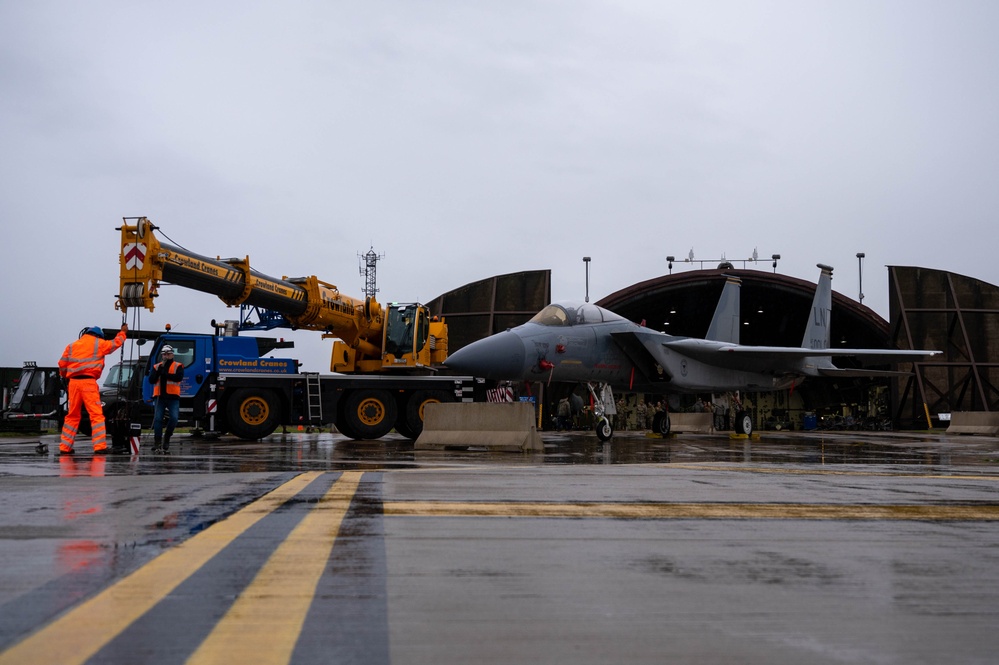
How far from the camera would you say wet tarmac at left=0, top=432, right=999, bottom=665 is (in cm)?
209

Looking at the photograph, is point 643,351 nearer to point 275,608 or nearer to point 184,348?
point 184,348

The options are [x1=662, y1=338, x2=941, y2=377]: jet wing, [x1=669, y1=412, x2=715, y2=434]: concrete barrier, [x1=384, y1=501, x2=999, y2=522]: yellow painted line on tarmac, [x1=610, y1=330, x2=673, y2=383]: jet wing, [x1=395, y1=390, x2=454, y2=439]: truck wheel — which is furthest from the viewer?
[x1=669, y1=412, x2=715, y2=434]: concrete barrier

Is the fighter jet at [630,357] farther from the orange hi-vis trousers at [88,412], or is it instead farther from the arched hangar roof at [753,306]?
the arched hangar roof at [753,306]

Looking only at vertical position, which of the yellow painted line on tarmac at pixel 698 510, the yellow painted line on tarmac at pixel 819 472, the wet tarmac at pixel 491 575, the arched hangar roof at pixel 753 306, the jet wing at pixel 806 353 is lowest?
the yellow painted line on tarmac at pixel 819 472

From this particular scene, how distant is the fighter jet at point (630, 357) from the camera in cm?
1590

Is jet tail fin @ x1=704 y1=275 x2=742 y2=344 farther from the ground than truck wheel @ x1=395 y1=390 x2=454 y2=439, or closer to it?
farther from the ground

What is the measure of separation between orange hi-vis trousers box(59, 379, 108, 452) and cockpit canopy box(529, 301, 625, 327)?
28.1 ft

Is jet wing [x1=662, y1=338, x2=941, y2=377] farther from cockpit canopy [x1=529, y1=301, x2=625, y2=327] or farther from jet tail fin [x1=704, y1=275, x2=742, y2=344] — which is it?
cockpit canopy [x1=529, y1=301, x2=625, y2=327]

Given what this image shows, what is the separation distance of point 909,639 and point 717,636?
0.52 metres

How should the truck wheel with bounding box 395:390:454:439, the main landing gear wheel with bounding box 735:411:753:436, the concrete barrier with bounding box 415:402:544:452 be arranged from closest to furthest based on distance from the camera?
1. the concrete barrier with bounding box 415:402:544:452
2. the truck wheel with bounding box 395:390:454:439
3. the main landing gear wheel with bounding box 735:411:753:436

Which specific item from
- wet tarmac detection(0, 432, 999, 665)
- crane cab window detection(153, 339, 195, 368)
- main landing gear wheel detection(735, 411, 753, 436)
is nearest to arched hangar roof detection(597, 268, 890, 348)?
main landing gear wheel detection(735, 411, 753, 436)

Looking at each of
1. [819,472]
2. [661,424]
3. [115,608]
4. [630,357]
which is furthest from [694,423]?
[115,608]

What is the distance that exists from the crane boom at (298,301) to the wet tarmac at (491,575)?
27.4 ft

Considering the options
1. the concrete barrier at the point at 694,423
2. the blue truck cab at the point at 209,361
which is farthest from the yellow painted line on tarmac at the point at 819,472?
the concrete barrier at the point at 694,423
